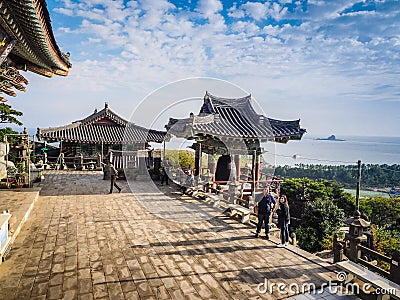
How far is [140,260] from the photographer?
241 inches

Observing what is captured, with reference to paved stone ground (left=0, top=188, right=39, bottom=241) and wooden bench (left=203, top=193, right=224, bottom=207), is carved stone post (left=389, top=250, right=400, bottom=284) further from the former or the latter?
paved stone ground (left=0, top=188, right=39, bottom=241)

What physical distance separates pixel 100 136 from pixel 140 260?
2058 cm

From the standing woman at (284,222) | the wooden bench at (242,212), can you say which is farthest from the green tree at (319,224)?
the standing woman at (284,222)

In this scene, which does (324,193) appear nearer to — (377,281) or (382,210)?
(382,210)

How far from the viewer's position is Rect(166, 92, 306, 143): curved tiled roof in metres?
11.1

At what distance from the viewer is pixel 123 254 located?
6.40 m

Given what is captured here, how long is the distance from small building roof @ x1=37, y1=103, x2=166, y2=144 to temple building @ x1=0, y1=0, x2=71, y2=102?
48.7ft

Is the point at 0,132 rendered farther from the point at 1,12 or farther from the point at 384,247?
the point at 384,247

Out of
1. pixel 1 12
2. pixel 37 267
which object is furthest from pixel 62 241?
pixel 1 12

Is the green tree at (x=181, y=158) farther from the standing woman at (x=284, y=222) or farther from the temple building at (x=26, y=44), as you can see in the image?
the standing woman at (x=284, y=222)

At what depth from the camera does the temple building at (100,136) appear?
2333cm

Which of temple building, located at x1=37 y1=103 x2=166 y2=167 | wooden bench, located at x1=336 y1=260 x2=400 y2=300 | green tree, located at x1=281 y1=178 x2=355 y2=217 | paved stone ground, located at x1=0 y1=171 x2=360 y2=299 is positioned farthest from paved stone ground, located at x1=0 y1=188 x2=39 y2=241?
green tree, located at x1=281 y1=178 x2=355 y2=217

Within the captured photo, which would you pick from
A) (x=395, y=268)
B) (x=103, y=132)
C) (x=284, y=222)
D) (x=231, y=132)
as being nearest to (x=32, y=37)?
(x=284, y=222)

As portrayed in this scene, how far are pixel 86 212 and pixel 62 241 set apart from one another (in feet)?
9.04
